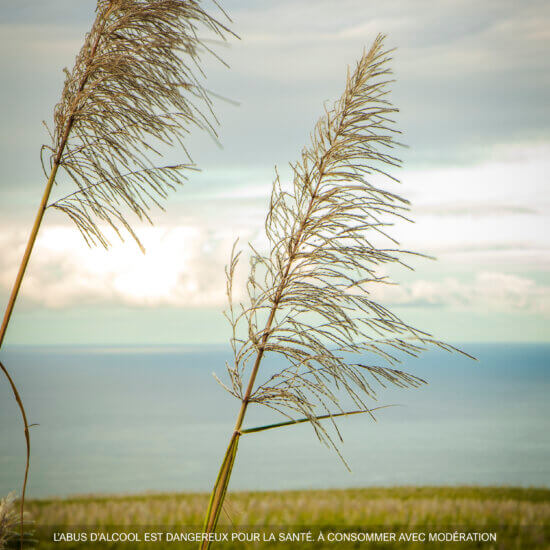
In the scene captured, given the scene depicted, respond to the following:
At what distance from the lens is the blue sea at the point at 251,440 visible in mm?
54469

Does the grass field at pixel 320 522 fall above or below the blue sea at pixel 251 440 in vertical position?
above

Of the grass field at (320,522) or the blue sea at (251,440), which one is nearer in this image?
the grass field at (320,522)

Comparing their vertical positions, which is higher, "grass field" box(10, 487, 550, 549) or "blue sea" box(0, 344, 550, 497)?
"grass field" box(10, 487, 550, 549)

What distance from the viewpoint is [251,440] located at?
89.9 m

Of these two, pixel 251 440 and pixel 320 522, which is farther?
pixel 251 440

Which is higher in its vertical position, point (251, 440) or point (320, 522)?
point (320, 522)

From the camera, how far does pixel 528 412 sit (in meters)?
87.9

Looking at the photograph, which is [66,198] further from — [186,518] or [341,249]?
[186,518]

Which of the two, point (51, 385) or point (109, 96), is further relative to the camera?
point (51, 385)

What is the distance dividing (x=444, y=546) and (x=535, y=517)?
5.18ft

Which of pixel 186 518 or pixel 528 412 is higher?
pixel 186 518

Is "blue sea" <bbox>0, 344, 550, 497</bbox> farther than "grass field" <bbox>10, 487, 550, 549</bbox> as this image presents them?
Yes

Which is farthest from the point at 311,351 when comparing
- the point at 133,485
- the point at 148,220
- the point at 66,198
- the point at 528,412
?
the point at 528,412

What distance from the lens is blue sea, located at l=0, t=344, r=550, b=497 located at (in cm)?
5447
